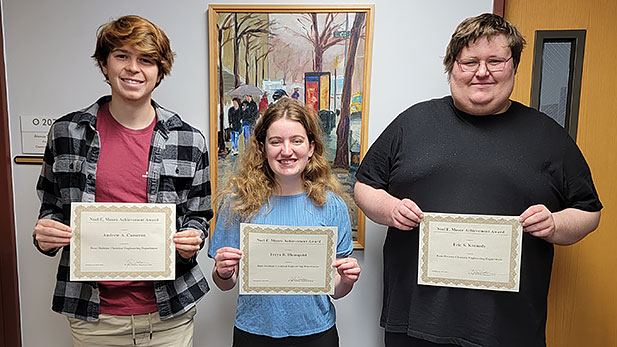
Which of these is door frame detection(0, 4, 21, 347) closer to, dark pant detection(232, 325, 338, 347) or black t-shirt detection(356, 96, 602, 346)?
dark pant detection(232, 325, 338, 347)

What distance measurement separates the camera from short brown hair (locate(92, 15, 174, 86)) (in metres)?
1.15

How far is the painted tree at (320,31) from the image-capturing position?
169 cm

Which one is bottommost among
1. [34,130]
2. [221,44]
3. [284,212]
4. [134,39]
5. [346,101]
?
[284,212]

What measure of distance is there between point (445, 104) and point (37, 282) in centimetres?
193

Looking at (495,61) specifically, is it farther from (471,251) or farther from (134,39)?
(134,39)

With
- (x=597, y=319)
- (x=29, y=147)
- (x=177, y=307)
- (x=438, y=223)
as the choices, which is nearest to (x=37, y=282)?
(x=29, y=147)

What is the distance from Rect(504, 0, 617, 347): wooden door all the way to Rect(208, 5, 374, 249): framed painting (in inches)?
26.8

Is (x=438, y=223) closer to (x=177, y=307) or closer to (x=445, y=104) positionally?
(x=445, y=104)

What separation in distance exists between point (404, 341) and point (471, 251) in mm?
393

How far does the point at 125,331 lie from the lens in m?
1.24

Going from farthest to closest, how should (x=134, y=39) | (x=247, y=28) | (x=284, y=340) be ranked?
(x=247, y=28), (x=284, y=340), (x=134, y=39)

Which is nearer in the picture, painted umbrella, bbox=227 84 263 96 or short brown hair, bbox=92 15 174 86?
short brown hair, bbox=92 15 174 86

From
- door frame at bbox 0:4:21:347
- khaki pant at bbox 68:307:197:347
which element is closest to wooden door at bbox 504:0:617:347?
khaki pant at bbox 68:307:197:347

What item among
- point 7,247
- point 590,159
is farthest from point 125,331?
point 590,159
